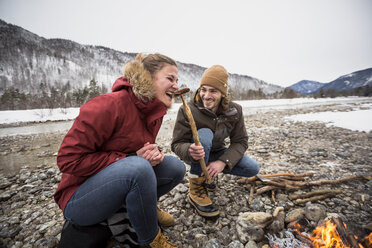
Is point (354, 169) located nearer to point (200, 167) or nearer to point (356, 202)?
point (356, 202)

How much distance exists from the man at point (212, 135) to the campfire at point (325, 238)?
70 cm

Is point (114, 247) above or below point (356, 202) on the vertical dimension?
below

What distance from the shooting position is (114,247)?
155cm

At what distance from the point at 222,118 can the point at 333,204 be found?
172 cm

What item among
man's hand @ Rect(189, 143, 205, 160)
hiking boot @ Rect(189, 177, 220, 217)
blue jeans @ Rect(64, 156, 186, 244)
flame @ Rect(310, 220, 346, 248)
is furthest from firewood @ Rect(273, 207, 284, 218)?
blue jeans @ Rect(64, 156, 186, 244)

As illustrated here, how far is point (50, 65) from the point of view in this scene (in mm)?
58375

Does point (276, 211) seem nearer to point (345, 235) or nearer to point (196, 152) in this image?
point (345, 235)

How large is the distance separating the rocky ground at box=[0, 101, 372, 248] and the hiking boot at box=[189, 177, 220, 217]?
0.09 m

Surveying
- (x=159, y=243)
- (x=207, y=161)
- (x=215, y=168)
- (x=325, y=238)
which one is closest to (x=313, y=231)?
(x=325, y=238)

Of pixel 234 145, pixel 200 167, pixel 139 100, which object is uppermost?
pixel 139 100

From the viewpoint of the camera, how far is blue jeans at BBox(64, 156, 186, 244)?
1215mm

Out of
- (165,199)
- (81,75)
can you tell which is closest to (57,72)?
(81,75)

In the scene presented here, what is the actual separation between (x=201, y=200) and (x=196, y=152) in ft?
2.17

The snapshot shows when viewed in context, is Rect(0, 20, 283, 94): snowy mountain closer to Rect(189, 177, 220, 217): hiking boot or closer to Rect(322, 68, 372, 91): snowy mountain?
Rect(189, 177, 220, 217): hiking boot
